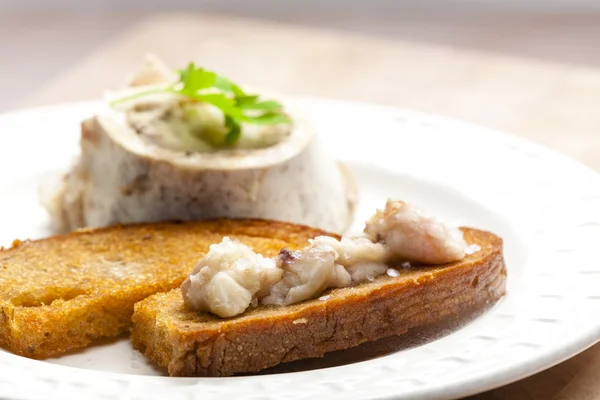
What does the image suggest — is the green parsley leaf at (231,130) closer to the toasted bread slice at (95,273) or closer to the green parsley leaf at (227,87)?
the green parsley leaf at (227,87)

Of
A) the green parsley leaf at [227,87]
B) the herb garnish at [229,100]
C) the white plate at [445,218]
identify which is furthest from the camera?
the green parsley leaf at [227,87]

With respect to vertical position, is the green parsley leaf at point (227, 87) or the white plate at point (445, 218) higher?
the green parsley leaf at point (227, 87)

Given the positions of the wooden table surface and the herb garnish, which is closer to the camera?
the herb garnish

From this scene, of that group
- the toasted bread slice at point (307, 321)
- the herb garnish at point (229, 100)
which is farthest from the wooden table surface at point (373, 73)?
the toasted bread slice at point (307, 321)

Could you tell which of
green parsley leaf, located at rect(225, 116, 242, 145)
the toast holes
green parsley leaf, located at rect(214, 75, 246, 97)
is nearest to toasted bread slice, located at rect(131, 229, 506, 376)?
the toast holes

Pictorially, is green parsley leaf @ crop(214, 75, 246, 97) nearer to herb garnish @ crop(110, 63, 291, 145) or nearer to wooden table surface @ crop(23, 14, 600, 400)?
herb garnish @ crop(110, 63, 291, 145)
